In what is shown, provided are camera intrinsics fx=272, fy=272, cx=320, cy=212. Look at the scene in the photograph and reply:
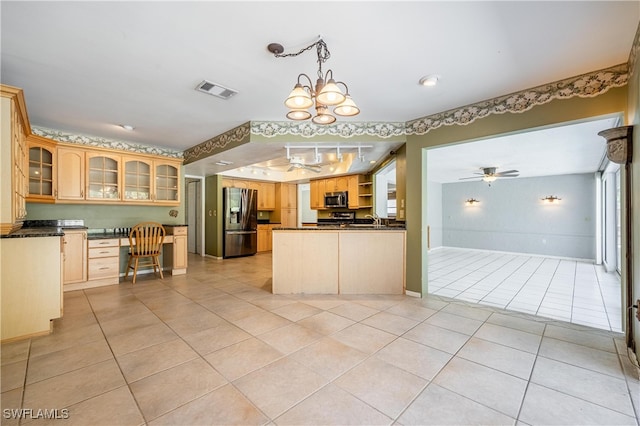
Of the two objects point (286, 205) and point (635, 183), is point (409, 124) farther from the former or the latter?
point (286, 205)

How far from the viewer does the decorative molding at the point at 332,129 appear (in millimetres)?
3893

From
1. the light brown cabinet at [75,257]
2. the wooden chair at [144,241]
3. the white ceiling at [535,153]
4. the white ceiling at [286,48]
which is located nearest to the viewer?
the white ceiling at [286,48]

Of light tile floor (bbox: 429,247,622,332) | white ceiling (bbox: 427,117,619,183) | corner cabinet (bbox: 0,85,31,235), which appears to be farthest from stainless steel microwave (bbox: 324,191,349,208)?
corner cabinet (bbox: 0,85,31,235)

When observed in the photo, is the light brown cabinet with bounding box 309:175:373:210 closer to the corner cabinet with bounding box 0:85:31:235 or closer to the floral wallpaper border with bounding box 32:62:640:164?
the floral wallpaper border with bounding box 32:62:640:164

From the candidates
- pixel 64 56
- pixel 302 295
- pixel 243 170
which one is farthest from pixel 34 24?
pixel 243 170

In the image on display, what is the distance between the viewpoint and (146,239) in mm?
4555

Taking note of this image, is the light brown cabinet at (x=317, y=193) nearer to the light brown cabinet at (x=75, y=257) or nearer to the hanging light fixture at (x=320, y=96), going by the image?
the light brown cabinet at (x=75, y=257)

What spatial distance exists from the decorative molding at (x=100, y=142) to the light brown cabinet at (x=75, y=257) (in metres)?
1.52

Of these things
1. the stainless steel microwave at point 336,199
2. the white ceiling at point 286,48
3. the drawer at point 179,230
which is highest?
the white ceiling at point 286,48

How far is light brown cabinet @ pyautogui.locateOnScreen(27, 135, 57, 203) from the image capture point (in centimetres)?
380

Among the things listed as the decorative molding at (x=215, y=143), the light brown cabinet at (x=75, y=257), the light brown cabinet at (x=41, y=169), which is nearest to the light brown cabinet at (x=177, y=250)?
the light brown cabinet at (x=75, y=257)

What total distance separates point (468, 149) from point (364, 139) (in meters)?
2.29

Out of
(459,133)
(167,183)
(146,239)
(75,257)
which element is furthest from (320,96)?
(167,183)

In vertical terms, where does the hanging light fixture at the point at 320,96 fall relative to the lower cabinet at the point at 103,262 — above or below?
above
